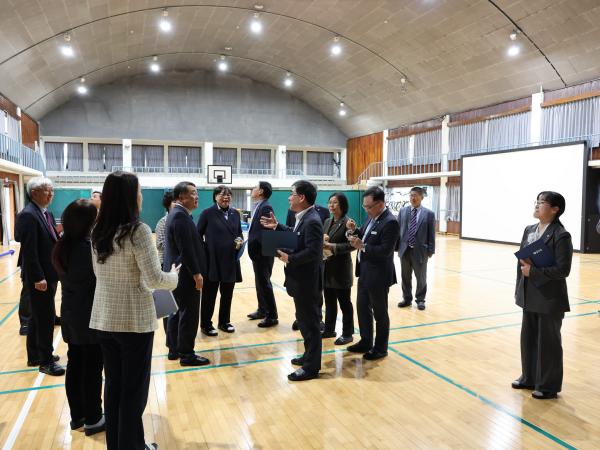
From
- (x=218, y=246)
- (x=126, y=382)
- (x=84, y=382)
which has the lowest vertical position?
(x=84, y=382)

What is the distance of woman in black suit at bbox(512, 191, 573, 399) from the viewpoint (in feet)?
10.5

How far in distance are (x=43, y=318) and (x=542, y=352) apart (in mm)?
3854

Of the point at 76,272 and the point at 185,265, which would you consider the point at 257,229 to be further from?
the point at 76,272

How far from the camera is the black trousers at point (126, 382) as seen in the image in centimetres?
226

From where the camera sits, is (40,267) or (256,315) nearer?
(40,267)

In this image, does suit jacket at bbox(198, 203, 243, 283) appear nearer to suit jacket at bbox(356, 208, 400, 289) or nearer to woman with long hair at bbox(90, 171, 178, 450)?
suit jacket at bbox(356, 208, 400, 289)

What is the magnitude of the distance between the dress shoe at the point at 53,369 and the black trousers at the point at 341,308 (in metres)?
2.48

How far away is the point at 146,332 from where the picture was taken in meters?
2.26

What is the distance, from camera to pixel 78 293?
264cm

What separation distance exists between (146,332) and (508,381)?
9.57 ft

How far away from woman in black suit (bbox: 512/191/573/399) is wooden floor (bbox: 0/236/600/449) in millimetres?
225

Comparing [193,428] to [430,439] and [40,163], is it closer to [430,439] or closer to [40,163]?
[430,439]

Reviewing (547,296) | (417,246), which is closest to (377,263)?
(547,296)

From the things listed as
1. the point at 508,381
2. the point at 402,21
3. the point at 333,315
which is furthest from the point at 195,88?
the point at 508,381
